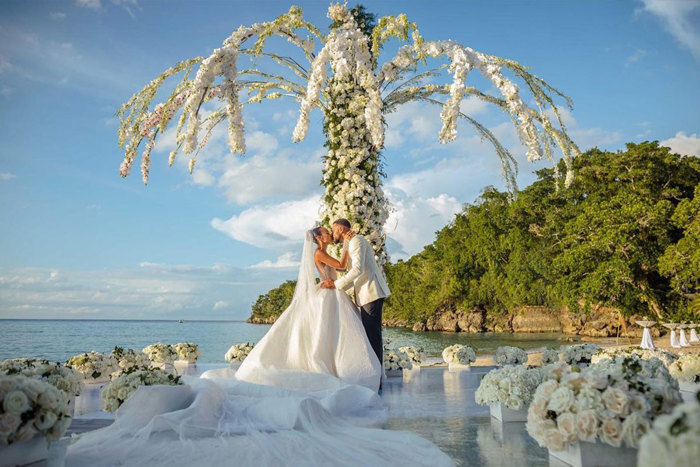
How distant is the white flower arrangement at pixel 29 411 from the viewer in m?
2.99

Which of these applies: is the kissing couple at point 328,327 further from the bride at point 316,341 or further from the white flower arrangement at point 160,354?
the white flower arrangement at point 160,354

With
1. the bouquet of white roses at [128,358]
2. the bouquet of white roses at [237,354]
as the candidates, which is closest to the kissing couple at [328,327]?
the bouquet of white roses at [128,358]

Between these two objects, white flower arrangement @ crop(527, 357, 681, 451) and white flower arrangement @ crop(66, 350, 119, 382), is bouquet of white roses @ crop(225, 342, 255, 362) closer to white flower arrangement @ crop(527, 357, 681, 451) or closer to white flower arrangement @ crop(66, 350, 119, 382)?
white flower arrangement @ crop(66, 350, 119, 382)

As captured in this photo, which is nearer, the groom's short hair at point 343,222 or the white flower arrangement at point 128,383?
the white flower arrangement at point 128,383

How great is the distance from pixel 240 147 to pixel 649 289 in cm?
2800

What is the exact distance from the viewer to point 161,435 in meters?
3.89

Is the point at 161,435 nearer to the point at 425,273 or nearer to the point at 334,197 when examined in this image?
the point at 334,197

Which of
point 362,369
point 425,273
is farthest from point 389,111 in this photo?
point 425,273

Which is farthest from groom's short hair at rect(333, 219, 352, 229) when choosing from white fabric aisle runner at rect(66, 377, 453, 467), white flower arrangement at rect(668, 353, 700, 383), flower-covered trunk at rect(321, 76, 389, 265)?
white flower arrangement at rect(668, 353, 700, 383)

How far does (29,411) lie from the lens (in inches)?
122

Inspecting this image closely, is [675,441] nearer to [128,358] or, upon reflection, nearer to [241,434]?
[241,434]

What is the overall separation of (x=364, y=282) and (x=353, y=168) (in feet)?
6.05

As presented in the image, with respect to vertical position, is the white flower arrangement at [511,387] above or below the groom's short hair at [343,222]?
below

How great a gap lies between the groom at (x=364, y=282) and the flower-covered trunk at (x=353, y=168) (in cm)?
74
